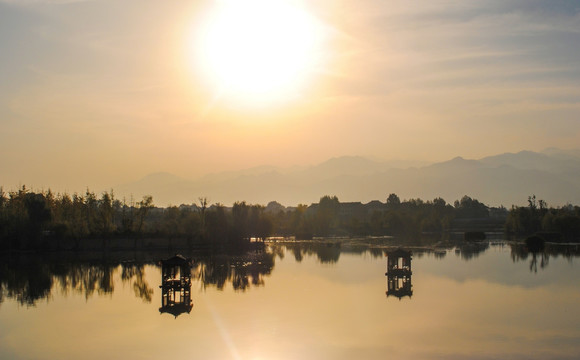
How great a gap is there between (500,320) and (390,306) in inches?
237

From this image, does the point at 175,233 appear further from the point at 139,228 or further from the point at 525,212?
the point at 525,212

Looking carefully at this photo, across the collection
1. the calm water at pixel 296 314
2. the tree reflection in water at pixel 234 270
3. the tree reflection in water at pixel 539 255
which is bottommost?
the calm water at pixel 296 314

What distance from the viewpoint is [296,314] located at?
32312 mm

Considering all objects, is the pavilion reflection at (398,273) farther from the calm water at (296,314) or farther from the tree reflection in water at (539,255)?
the tree reflection in water at (539,255)

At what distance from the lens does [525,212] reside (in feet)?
400

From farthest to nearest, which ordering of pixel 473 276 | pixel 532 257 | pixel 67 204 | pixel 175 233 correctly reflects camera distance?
pixel 67 204 < pixel 175 233 < pixel 532 257 < pixel 473 276

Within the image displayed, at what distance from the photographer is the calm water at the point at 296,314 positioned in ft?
82.0

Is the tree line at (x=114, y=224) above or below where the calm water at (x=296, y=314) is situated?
above

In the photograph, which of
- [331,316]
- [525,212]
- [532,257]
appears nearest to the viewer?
[331,316]

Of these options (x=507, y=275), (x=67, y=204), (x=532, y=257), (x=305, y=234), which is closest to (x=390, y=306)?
(x=507, y=275)

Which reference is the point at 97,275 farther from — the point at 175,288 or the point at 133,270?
the point at 175,288

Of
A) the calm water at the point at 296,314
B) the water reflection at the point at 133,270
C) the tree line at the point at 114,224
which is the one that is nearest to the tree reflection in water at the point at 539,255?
the water reflection at the point at 133,270

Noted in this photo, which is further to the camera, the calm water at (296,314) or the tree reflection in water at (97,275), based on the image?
the tree reflection in water at (97,275)

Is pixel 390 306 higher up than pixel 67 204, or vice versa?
pixel 67 204
